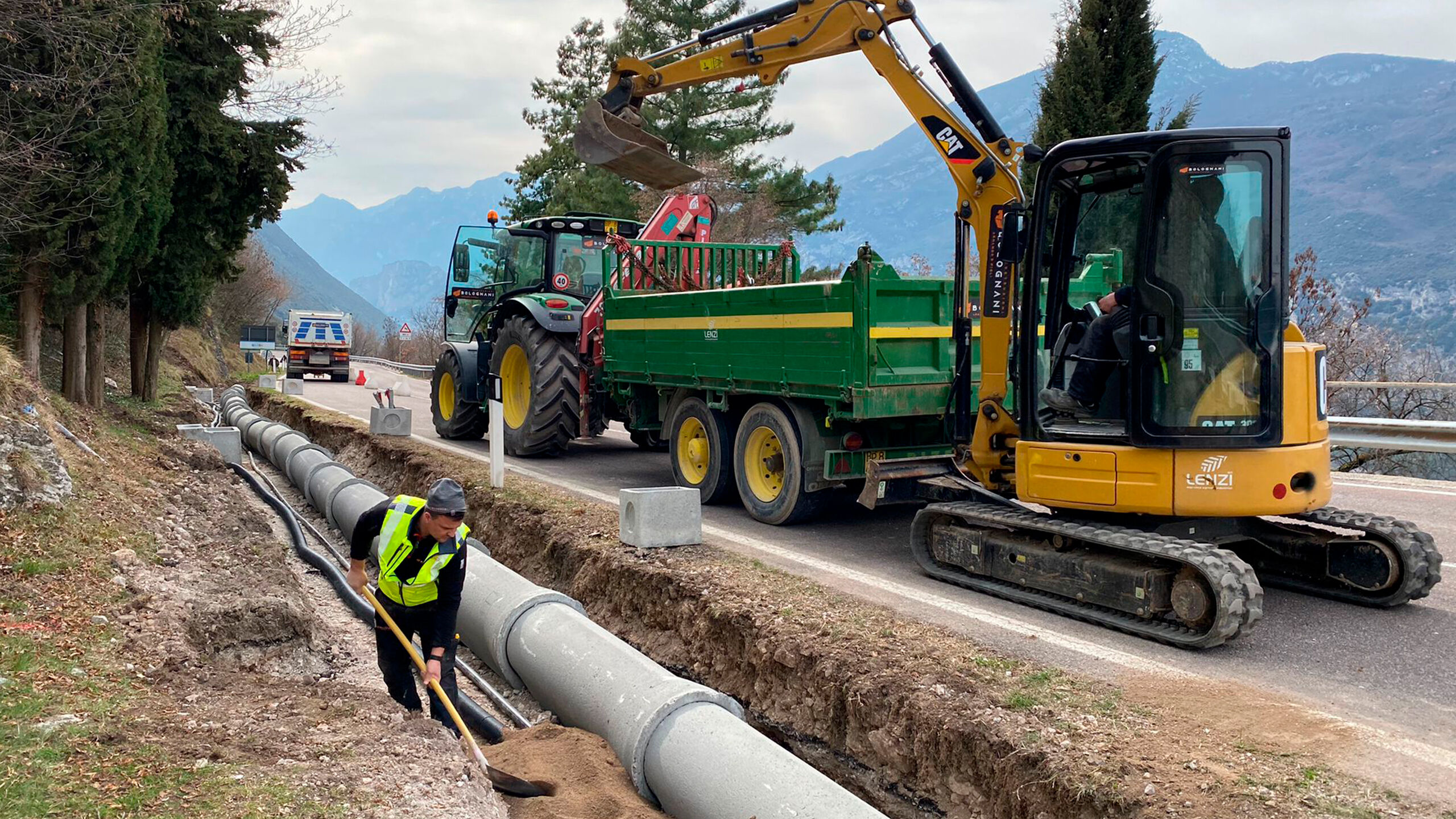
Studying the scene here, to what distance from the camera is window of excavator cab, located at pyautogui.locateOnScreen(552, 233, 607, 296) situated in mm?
13891

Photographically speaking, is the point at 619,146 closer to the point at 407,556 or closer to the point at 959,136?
the point at 959,136

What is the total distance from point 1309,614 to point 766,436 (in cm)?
443

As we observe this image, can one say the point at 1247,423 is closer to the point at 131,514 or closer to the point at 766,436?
the point at 766,436

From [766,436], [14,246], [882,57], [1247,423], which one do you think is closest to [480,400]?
[14,246]

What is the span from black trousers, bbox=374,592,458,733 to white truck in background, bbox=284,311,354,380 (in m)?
38.1

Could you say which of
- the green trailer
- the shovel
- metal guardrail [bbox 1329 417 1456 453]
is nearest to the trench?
the green trailer

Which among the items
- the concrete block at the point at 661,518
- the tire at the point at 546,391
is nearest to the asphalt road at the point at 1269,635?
the concrete block at the point at 661,518

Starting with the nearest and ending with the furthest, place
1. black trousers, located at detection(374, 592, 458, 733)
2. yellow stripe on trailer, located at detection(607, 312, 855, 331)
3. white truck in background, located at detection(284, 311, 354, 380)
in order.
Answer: black trousers, located at detection(374, 592, 458, 733) < yellow stripe on trailer, located at detection(607, 312, 855, 331) < white truck in background, located at detection(284, 311, 354, 380)

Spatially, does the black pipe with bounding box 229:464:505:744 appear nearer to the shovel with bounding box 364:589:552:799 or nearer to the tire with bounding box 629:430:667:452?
the shovel with bounding box 364:589:552:799

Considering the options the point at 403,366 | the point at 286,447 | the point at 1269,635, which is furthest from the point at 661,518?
the point at 403,366

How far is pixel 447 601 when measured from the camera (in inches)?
205

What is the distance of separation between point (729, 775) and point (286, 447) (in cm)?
1170

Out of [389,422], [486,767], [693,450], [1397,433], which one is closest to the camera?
[486,767]

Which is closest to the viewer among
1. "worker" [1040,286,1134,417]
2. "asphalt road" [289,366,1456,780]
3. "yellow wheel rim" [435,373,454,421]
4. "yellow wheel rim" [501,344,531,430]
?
"asphalt road" [289,366,1456,780]
